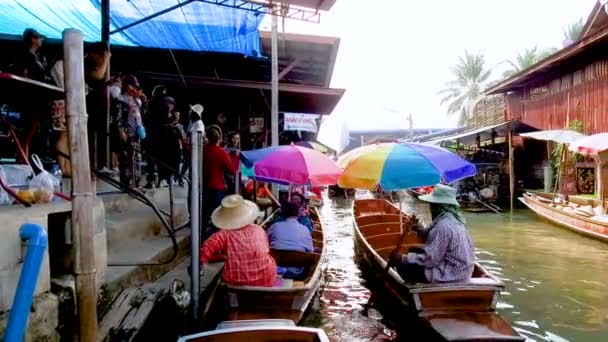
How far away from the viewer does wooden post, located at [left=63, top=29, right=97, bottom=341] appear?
3258mm

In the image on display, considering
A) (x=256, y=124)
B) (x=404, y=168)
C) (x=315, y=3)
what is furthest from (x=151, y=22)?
(x=404, y=168)

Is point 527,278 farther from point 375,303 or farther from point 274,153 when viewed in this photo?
point 274,153

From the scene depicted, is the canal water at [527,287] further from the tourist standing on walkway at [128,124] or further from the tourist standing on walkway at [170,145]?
the tourist standing on walkway at [128,124]

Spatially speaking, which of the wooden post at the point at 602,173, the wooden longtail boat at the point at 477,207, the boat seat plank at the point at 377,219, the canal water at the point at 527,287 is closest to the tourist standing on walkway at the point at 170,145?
the canal water at the point at 527,287

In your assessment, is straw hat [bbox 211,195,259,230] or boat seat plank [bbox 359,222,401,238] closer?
straw hat [bbox 211,195,259,230]

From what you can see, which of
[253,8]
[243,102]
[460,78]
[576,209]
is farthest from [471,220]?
[460,78]

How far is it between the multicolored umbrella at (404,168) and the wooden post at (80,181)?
3665 millimetres

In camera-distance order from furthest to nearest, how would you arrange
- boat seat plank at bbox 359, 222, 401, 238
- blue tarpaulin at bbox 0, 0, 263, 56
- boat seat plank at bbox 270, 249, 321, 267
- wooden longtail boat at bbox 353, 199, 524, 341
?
1. boat seat plank at bbox 359, 222, 401, 238
2. blue tarpaulin at bbox 0, 0, 263, 56
3. boat seat plank at bbox 270, 249, 321, 267
4. wooden longtail boat at bbox 353, 199, 524, 341

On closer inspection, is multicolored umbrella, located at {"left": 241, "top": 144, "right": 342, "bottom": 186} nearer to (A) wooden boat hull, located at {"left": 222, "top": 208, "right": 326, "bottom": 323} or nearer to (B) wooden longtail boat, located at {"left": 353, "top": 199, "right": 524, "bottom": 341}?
(B) wooden longtail boat, located at {"left": 353, "top": 199, "right": 524, "bottom": 341}

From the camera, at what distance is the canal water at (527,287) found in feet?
20.0

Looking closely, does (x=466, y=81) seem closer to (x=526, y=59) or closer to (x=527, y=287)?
(x=526, y=59)

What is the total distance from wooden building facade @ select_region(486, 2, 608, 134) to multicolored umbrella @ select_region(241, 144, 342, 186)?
10925 millimetres

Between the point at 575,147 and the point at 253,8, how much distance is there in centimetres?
917

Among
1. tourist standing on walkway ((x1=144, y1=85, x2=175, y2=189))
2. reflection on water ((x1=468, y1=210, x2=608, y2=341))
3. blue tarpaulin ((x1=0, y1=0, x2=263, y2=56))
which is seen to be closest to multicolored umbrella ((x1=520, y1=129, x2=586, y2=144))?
reflection on water ((x1=468, y1=210, x2=608, y2=341))
